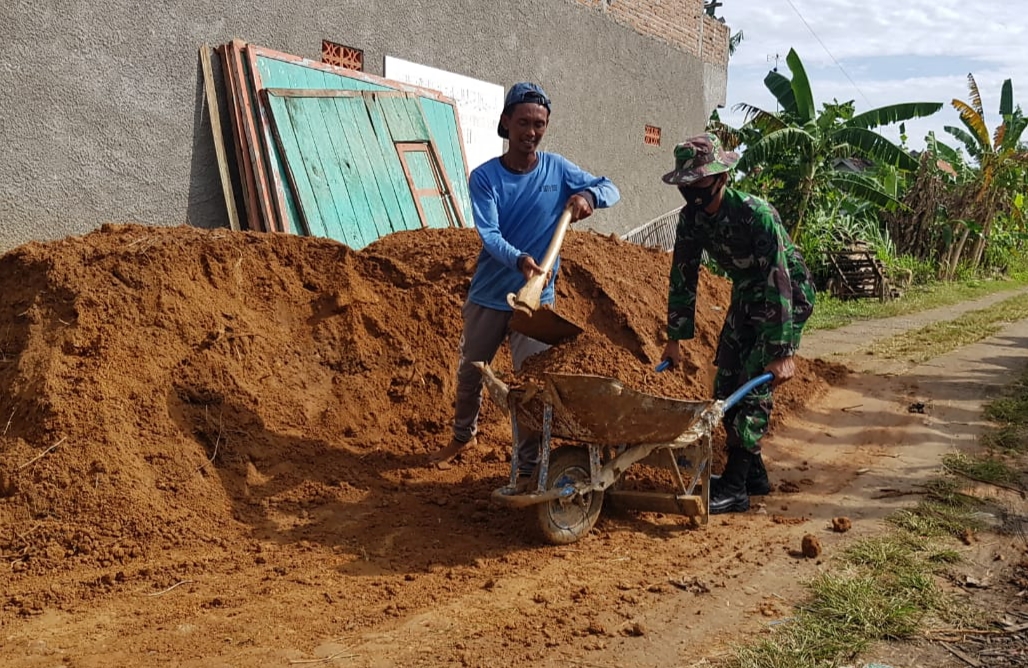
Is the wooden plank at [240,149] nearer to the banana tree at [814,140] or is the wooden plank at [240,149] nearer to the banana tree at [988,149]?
the banana tree at [814,140]

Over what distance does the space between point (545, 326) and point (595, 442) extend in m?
0.69

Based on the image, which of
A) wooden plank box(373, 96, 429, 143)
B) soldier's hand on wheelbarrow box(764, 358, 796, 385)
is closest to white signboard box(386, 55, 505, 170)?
wooden plank box(373, 96, 429, 143)

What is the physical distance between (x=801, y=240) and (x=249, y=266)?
412 inches

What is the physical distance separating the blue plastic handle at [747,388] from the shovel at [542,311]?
0.78 meters

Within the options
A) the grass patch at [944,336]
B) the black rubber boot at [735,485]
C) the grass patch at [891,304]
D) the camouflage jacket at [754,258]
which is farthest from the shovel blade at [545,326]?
the grass patch at [891,304]

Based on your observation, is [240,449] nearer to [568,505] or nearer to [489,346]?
[489,346]

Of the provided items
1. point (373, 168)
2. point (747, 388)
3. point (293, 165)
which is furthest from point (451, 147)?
point (747, 388)

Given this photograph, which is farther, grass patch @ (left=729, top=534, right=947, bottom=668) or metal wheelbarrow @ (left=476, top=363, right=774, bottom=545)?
metal wheelbarrow @ (left=476, top=363, right=774, bottom=545)

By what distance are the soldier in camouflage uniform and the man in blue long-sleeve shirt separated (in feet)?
1.38

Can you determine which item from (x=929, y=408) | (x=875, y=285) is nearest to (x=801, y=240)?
(x=875, y=285)

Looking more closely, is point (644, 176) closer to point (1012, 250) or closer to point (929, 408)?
point (929, 408)

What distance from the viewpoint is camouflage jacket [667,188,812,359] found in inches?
163

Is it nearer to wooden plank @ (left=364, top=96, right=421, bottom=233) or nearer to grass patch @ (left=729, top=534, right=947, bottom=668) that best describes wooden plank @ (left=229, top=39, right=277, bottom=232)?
wooden plank @ (left=364, top=96, right=421, bottom=233)

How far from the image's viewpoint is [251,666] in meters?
2.75
